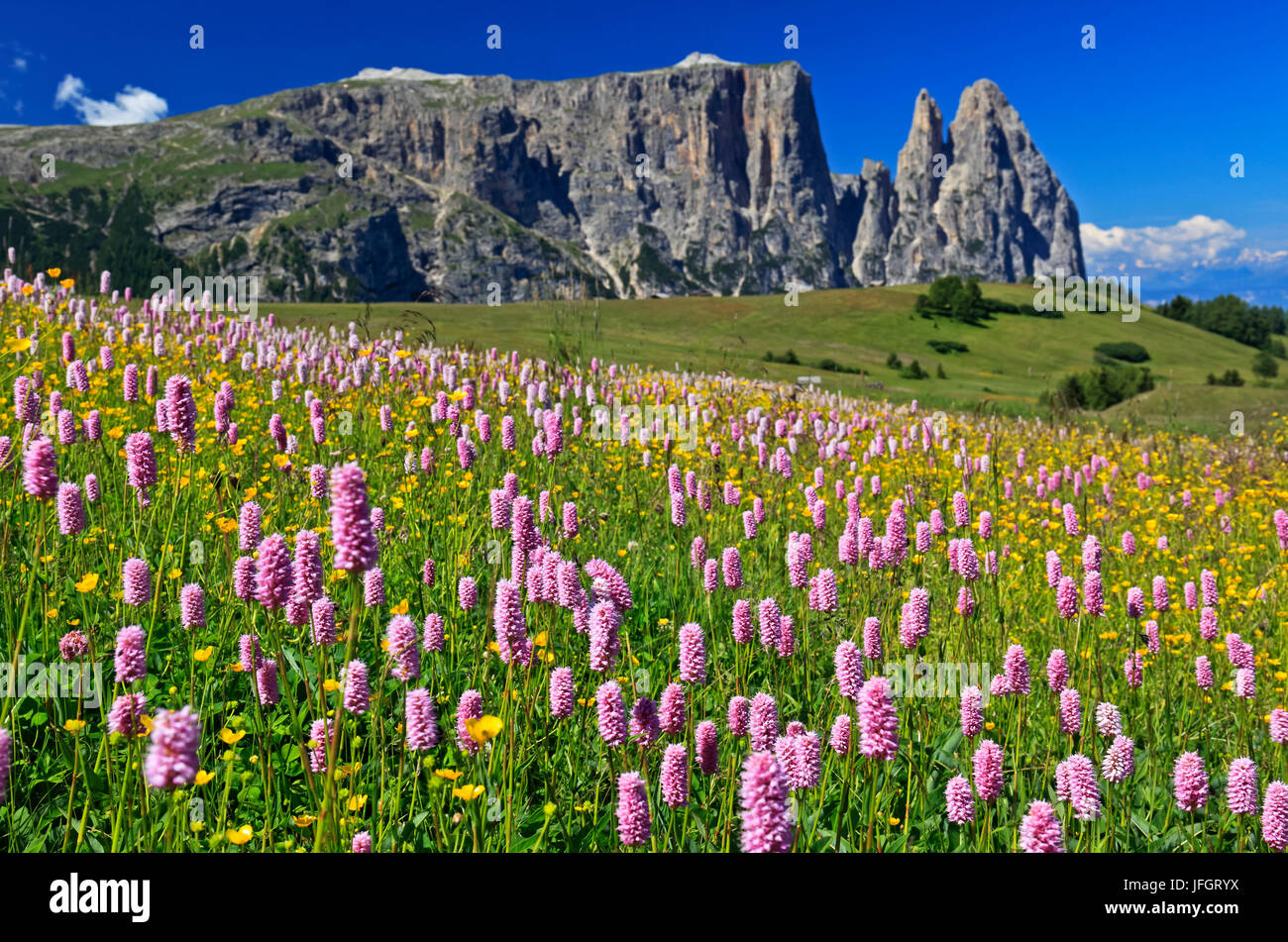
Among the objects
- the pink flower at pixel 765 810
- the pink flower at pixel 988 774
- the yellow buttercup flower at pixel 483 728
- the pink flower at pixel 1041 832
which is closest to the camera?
the pink flower at pixel 765 810

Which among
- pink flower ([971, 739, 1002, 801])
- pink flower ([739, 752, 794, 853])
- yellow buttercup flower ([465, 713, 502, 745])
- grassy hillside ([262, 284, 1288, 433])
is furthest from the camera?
grassy hillside ([262, 284, 1288, 433])

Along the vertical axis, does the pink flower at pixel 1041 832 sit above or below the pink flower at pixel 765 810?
below

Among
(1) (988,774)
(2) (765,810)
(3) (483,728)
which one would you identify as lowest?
(1) (988,774)

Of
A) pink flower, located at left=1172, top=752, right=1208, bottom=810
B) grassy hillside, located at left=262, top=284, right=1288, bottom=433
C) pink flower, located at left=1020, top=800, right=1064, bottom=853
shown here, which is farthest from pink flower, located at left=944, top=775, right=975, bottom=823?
grassy hillside, located at left=262, top=284, right=1288, bottom=433

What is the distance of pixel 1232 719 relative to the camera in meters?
4.38

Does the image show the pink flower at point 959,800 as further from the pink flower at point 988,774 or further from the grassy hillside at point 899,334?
the grassy hillside at point 899,334

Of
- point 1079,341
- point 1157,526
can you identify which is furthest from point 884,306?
point 1157,526

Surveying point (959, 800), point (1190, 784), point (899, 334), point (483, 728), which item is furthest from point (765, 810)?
point (899, 334)

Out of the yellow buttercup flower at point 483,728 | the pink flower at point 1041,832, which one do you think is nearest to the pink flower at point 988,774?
the pink flower at point 1041,832

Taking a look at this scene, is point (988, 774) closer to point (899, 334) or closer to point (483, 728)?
point (483, 728)

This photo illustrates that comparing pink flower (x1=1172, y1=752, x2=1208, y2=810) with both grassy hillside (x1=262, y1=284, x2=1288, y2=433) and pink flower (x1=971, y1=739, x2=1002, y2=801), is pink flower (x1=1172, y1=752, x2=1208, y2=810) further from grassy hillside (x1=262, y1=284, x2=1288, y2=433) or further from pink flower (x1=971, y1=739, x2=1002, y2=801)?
grassy hillside (x1=262, y1=284, x2=1288, y2=433)
